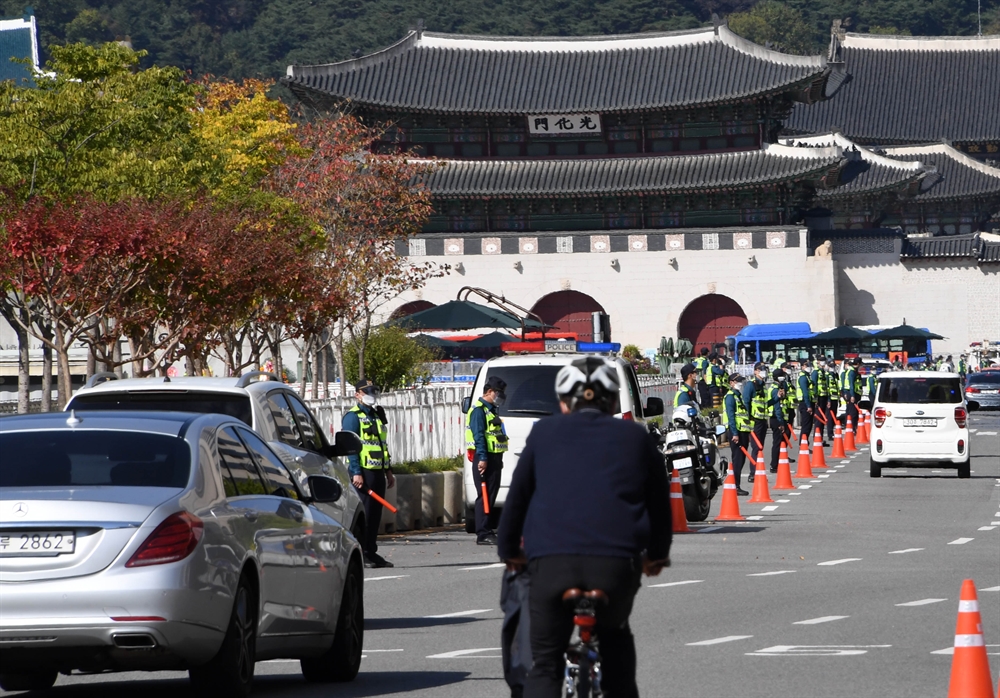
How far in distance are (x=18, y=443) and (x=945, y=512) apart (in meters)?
15.1

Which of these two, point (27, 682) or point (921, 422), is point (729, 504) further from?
point (27, 682)

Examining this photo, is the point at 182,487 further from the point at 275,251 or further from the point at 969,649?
the point at 275,251

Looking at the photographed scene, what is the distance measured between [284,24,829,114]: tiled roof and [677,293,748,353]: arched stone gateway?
25.4 feet

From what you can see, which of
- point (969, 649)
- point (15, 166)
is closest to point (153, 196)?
point (15, 166)

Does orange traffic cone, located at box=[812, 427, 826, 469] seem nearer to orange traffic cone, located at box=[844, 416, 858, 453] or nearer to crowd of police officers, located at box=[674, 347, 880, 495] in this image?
crowd of police officers, located at box=[674, 347, 880, 495]

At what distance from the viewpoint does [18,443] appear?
27.8 ft

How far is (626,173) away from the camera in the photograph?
60938 mm

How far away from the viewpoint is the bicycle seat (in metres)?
6.30

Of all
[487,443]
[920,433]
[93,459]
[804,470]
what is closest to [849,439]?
[804,470]

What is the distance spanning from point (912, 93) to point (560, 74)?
2527 centimetres

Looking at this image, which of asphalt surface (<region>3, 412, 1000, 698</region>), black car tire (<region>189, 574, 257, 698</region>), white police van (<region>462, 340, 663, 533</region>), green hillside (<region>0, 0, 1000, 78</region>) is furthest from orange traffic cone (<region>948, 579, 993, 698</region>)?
green hillside (<region>0, 0, 1000, 78</region>)

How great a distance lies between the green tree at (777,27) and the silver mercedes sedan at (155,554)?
357ft

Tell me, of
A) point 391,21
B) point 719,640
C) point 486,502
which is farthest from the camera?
point 391,21

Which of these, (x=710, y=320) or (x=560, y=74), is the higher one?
(x=560, y=74)
